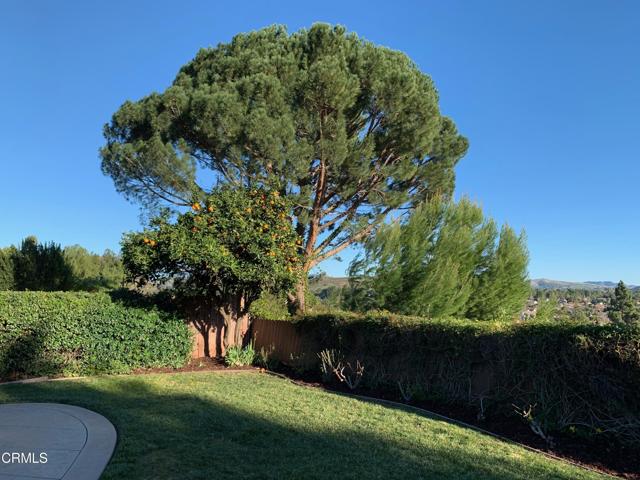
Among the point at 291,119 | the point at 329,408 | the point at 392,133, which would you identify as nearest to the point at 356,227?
the point at 392,133

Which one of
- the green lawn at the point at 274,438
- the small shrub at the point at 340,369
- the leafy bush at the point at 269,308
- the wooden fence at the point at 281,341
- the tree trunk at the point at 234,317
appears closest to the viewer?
the green lawn at the point at 274,438

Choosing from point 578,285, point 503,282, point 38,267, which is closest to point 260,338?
point 38,267

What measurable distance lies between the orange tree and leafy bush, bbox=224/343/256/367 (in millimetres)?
1675

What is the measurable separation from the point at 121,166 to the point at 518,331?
1303 centimetres

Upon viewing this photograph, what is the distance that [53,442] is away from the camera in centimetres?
530

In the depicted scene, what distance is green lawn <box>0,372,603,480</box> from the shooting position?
4.75 m

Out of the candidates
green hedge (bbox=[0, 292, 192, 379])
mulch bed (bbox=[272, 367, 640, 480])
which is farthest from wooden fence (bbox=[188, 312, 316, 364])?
mulch bed (bbox=[272, 367, 640, 480])

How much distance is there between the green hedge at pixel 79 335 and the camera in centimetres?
925

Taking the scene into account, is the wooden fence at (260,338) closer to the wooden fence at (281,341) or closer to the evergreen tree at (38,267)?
the wooden fence at (281,341)

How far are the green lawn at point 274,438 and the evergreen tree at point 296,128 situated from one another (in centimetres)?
599

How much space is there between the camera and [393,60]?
15.4 meters

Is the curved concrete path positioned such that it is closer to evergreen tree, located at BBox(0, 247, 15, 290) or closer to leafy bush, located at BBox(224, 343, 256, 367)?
leafy bush, located at BBox(224, 343, 256, 367)

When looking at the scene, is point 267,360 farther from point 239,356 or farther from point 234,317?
point 234,317

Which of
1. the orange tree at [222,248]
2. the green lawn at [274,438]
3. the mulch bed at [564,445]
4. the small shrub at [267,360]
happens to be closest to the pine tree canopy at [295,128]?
the orange tree at [222,248]
